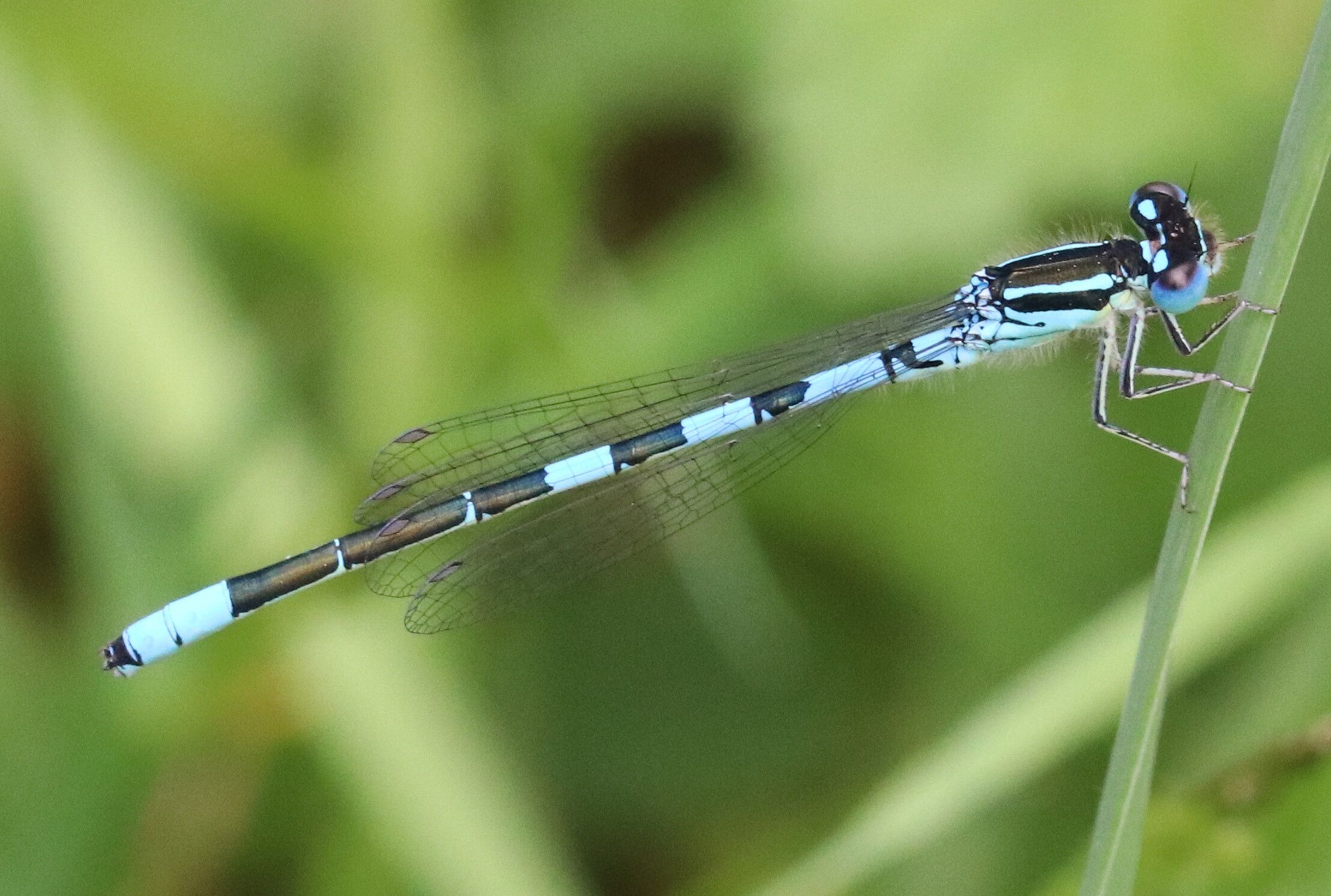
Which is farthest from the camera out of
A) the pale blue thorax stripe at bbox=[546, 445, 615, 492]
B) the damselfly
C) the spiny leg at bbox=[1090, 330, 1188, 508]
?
the pale blue thorax stripe at bbox=[546, 445, 615, 492]

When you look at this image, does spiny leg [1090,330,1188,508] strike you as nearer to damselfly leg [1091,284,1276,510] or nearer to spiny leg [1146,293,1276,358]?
damselfly leg [1091,284,1276,510]

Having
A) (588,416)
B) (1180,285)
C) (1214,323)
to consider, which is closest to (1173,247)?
(1180,285)

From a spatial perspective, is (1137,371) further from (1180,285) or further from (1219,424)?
(1219,424)

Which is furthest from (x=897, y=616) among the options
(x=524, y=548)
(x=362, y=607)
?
(x=362, y=607)

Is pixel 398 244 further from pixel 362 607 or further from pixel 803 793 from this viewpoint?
pixel 803 793

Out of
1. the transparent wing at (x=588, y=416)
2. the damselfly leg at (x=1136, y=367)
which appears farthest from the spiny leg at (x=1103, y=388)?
the transparent wing at (x=588, y=416)

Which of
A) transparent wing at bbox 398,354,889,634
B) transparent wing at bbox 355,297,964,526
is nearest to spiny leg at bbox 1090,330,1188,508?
transparent wing at bbox 355,297,964,526
